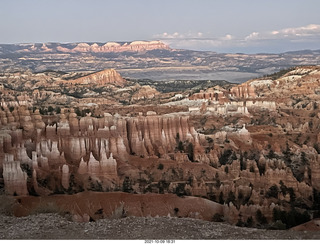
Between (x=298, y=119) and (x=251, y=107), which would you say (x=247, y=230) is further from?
(x=251, y=107)

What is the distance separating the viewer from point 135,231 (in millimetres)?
14609

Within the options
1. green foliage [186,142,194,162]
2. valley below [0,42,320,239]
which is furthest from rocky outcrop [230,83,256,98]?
green foliage [186,142,194,162]

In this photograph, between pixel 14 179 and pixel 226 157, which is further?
pixel 226 157

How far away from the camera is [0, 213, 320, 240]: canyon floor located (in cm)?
1395

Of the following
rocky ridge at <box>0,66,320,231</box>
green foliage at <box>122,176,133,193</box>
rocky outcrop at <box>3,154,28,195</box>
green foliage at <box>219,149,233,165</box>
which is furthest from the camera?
green foliage at <box>219,149,233,165</box>

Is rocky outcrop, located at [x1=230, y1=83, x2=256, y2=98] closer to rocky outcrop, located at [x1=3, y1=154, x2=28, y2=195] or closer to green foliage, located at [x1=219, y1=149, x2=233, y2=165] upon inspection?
green foliage, located at [x1=219, y1=149, x2=233, y2=165]

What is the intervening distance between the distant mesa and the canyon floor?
114400 millimetres

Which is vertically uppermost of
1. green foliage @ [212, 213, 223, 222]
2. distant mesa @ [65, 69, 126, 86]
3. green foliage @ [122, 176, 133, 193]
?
green foliage @ [212, 213, 223, 222]

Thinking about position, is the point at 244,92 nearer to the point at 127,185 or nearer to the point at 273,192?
the point at 273,192

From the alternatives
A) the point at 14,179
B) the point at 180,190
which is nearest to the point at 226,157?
the point at 180,190

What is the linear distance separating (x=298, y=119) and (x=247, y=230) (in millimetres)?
48033

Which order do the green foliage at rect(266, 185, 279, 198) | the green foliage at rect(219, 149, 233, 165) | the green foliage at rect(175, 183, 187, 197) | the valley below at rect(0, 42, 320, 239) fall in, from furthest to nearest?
1. the green foliage at rect(219, 149, 233, 165)
2. the green foliage at rect(266, 185, 279, 198)
3. the green foliage at rect(175, 183, 187, 197)
4. the valley below at rect(0, 42, 320, 239)

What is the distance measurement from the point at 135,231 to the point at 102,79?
125006mm

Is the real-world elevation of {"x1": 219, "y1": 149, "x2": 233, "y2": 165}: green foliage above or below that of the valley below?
below
